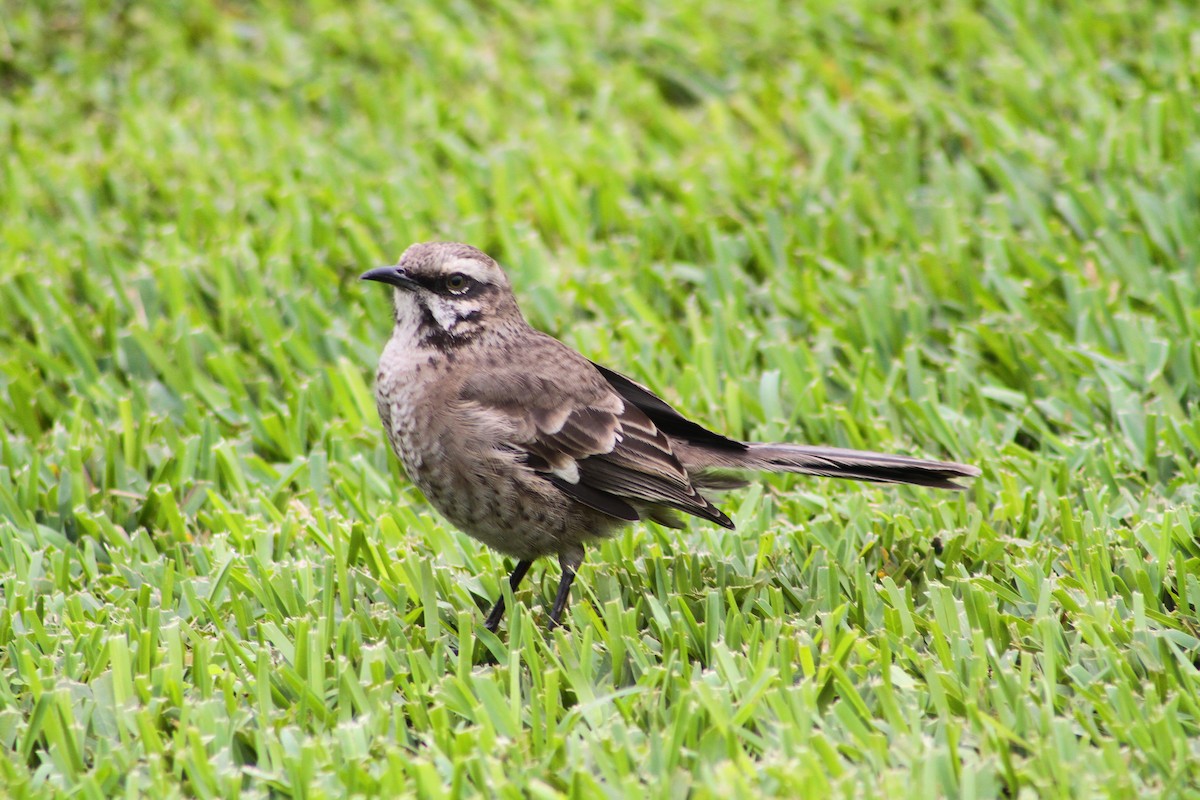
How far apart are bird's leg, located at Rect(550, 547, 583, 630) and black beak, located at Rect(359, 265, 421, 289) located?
1.05 metres

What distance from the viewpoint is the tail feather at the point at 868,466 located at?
4.35 m

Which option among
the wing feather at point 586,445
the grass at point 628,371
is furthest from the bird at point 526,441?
the grass at point 628,371

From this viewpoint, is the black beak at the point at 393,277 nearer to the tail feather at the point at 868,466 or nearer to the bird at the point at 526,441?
the bird at the point at 526,441

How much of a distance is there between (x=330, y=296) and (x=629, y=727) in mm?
3534

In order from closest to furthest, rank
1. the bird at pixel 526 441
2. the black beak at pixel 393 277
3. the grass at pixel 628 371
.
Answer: the grass at pixel 628 371 < the bird at pixel 526 441 < the black beak at pixel 393 277

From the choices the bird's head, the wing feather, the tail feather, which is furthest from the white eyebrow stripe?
the tail feather

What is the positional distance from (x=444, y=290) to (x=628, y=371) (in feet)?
4.68

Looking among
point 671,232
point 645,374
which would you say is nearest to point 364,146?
point 671,232

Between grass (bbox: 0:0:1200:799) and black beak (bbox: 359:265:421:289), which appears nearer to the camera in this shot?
grass (bbox: 0:0:1200:799)

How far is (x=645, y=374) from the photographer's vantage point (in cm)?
578

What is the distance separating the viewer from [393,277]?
4547 mm

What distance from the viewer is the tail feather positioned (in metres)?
4.35

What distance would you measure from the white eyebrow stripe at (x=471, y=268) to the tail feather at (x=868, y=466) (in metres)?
1.16

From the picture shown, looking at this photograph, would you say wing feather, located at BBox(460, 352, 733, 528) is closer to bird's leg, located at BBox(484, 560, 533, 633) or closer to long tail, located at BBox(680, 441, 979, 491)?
long tail, located at BBox(680, 441, 979, 491)
